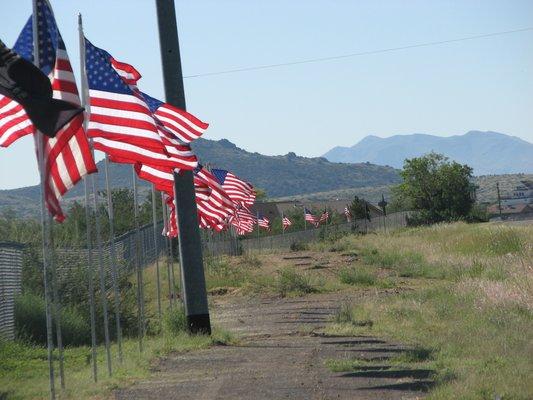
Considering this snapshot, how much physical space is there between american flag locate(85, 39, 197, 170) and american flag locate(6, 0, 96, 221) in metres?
1.50

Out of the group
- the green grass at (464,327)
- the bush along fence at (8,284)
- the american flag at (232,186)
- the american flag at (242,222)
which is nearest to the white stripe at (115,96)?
the green grass at (464,327)

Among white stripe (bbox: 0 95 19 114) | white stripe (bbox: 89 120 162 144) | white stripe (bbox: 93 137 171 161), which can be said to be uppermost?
white stripe (bbox: 0 95 19 114)

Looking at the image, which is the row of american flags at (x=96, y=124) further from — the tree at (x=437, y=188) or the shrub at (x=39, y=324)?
the tree at (x=437, y=188)

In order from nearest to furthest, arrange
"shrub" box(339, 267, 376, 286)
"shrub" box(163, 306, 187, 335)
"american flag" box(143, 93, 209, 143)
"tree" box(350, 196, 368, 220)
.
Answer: "american flag" box(143, 93, 209, 143) < "shrub" box(163, 306, 187, 335) < "shrub" box(339, 267, 376, 286) < "tree" box(350, 196, 368, 220)

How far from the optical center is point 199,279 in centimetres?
1875

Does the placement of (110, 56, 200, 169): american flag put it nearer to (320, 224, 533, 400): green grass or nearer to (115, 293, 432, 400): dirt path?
(115, 293, 432, 400): dirt path

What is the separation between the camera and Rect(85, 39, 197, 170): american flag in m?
14.6

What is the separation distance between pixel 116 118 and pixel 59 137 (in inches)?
95.4

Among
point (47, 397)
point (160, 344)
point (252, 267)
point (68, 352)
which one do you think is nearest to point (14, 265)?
point (68, 352)

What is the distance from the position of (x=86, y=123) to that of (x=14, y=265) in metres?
6.82

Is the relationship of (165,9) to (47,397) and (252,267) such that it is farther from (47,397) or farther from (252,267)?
(252,267)

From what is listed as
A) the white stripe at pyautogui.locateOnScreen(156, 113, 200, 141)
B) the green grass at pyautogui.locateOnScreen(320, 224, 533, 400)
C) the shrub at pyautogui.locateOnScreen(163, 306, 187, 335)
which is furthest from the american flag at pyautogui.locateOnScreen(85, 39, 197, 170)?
the shrub at pyautogui.locateOnScreen(163, 306, 187, 335)

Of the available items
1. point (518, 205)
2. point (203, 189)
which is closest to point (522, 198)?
point (518, 205)

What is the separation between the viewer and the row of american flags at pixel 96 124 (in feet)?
41.3
